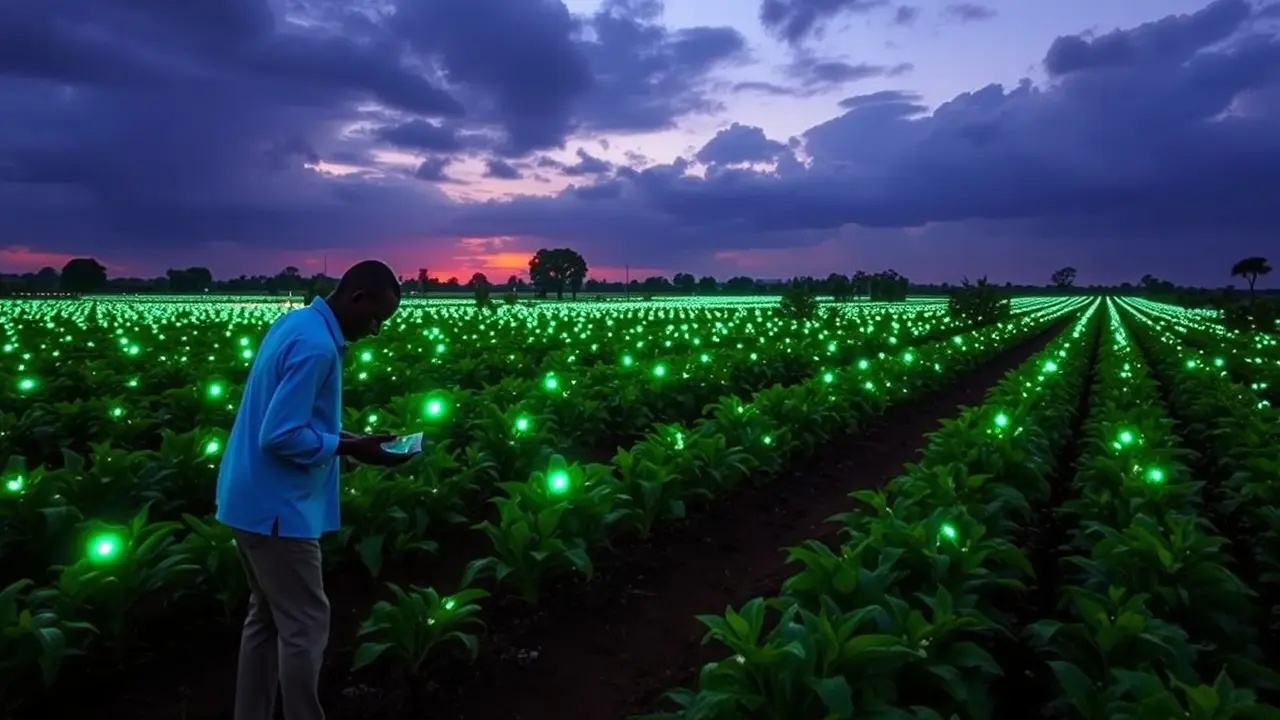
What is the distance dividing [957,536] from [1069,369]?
479 inches

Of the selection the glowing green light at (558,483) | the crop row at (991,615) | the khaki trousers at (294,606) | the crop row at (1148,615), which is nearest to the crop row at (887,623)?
the crop row at (991,615)

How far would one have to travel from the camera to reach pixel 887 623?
388 centimetres

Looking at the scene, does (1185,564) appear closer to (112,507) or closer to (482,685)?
(482,685)

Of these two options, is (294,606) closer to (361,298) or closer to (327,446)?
(327,446)

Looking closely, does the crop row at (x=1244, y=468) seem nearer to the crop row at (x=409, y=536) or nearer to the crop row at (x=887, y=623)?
the crop row at (x=887, y=623)

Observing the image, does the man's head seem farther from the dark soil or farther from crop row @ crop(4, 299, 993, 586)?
crop row @ crop(4, 299, 993, 586)

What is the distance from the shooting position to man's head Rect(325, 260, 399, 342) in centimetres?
349

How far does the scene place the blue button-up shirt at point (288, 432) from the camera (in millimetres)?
3217

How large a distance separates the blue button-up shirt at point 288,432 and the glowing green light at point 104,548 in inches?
59.1

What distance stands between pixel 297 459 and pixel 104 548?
197 cm

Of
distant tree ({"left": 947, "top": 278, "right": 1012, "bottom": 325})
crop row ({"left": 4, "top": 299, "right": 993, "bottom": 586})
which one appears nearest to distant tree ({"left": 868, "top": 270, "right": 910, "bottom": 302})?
→ distant tree ({"left": 947, "top": 278, "right": 1012, "bottom": 325})

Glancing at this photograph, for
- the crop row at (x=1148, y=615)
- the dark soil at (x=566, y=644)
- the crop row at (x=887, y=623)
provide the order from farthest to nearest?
the dark soil at (x=566, y=644), the crop row at (x=887, y=623), the crop row at (x=1148, y=615)

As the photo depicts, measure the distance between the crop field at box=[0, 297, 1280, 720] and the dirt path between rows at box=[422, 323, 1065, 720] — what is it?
0.03m

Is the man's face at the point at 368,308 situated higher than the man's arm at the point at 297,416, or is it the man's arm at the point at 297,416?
the man's face at the point at 368,308
